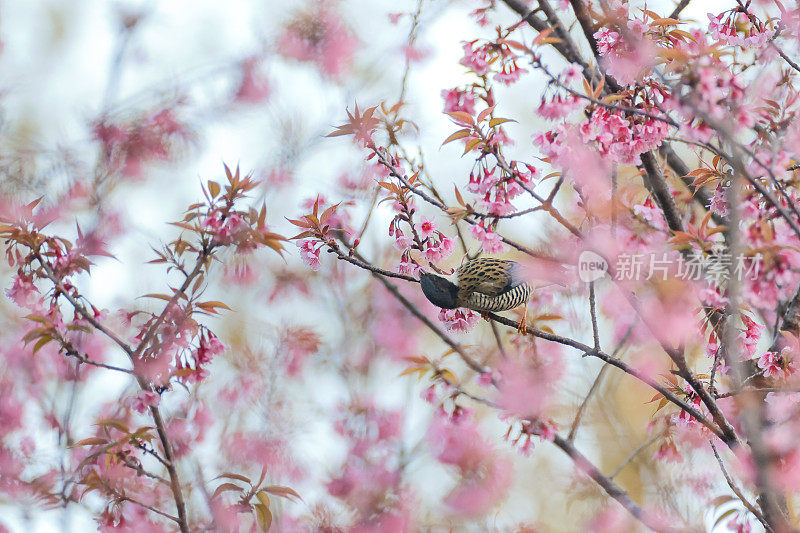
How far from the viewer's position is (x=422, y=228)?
2707mm

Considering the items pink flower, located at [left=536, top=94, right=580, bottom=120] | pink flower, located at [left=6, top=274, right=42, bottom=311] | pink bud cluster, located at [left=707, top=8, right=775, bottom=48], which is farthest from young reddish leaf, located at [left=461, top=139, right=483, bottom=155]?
pink flower, located at [left=6, top=274, right=42, bottom=311]

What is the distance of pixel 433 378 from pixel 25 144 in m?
3.38

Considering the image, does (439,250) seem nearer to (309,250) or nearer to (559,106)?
(309,250)

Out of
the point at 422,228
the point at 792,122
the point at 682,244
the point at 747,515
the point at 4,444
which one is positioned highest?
the point at 4,444

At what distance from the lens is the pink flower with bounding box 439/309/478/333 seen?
9.38 ft

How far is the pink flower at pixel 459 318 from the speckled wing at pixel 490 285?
0.09 metres

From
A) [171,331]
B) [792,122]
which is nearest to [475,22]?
[792,122]

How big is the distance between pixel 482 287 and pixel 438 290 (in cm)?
24

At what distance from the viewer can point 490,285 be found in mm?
2785

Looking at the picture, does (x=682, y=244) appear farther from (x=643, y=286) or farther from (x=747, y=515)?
(x=747, y=515)

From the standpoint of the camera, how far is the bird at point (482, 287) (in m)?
2.62

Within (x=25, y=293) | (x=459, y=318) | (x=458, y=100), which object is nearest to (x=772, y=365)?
(x=459, y=318)

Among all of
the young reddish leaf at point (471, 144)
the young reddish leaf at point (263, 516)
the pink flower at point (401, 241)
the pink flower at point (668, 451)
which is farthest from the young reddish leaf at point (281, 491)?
the pink flower at point (668, 451)

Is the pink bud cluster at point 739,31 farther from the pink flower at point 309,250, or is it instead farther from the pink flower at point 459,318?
the pink flower at point 309,250
